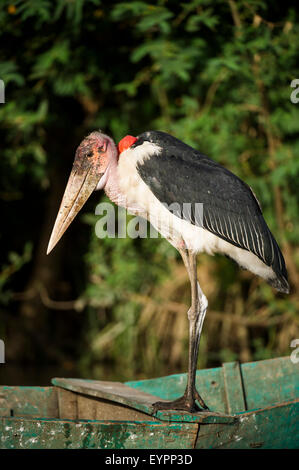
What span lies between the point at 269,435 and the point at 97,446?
95 centimetres

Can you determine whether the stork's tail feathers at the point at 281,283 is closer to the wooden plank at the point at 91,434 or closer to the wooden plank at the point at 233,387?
the wooden plank at the point at 233,387

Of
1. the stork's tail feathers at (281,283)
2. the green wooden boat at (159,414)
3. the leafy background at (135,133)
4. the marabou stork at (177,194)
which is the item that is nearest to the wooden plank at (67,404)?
the green wooden boat at (159,414)

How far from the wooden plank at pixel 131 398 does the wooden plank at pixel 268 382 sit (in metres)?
0.81

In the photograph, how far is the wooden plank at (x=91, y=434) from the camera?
314cm

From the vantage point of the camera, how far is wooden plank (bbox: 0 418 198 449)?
314 cm

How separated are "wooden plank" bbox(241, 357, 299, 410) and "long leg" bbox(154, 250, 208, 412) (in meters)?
0.73

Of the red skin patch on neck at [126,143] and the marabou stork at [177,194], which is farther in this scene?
the red skin patch on neck at [126,143]

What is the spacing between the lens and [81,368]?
8.12m

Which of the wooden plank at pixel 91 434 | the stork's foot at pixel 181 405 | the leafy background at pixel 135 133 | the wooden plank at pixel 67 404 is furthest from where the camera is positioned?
the leafy background at pixel 135 133

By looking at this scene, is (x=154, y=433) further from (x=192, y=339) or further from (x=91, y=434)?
(x=192, y=339)

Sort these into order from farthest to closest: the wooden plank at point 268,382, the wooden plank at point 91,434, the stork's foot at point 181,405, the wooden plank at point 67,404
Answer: the wooden plank at point 268,382 < the wooden plank at point 67,404 < the stork's foot at point 181,405 < the wooden plank at point 91,434

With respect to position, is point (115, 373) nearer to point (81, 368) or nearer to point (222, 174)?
point (81, 368)

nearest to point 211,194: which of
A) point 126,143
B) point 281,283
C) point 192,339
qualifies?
point 126,143

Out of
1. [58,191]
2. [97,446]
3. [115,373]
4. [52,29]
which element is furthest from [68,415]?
[58,191]
